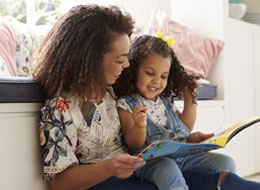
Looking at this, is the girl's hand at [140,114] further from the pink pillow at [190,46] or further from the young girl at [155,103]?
the pink pillow at [190,46]

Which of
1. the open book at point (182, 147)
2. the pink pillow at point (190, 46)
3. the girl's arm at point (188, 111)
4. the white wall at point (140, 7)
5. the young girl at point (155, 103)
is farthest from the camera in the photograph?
the white wall at point (140, 7)

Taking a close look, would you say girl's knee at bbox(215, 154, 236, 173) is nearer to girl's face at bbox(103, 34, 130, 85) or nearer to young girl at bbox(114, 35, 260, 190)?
young girl at bbox(114, 35, 260, 190)

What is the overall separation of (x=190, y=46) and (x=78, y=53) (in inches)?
54.5

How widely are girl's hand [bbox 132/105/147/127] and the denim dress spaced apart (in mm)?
132

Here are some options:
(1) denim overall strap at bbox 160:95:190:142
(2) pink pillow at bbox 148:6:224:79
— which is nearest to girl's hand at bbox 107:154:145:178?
(1) denim overall strap at bbox 160:95:190:142

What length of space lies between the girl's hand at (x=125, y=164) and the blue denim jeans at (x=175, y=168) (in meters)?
0.13

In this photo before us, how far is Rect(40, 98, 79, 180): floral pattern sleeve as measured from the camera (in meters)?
0.99

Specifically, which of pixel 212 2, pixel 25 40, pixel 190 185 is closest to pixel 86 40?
pixel 190 185

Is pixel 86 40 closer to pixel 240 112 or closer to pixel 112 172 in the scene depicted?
pixel 112 172

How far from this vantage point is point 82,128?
3.45 ft

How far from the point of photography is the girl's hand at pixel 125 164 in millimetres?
945

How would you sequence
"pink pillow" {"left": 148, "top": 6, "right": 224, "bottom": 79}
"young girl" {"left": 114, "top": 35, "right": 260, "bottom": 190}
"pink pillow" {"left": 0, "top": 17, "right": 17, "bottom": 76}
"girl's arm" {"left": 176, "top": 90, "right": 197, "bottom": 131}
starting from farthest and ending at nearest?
"pink pillow" {"left": 148, "top": 6, "right": 224, "bottom": 79} → "pink pillow" {"left": 0, "top": 17, "right": 17, "bottom": 76} → "girl's arm" {"left": 176, "top": 90, "right": 197, "bottom": 131} → "young girl" {"left": 114, "top": 35, "right": 260, "bottom": 190}

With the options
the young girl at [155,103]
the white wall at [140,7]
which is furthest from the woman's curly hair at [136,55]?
the white wall at [140,7]

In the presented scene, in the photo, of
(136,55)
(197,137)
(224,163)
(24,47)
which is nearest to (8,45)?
(24,47)
